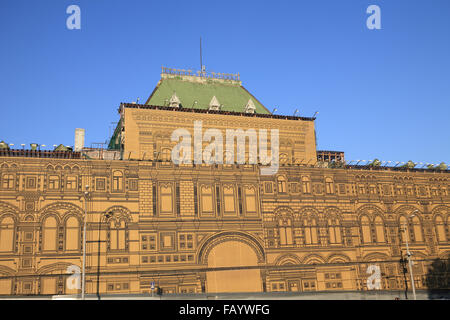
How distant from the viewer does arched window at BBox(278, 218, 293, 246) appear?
6400cm

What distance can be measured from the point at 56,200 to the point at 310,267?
35.8 m

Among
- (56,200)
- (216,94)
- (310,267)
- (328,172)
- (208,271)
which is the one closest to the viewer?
(56,200)

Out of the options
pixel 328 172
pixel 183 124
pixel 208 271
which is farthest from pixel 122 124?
pixel 328 172

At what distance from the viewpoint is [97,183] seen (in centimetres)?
5769

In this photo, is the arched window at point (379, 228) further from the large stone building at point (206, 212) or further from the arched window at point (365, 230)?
the arched window at point (365, 230)

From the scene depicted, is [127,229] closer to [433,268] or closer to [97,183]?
[97,183]

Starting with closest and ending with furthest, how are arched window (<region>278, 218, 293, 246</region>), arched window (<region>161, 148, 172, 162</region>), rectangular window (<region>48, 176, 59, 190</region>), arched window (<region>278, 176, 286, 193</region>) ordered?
rectangular window (<region>48, 176, 59, 190</region>), arched window (<region>278, 218, 293, 246</region>), arched window (<region>161, 148, 172, 162</region>), arched window (<region>278, 176, 286, 193</region>)

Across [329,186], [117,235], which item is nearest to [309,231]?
[329,186]

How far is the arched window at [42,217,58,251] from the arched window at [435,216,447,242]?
2356 inches

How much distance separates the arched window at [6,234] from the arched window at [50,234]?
3.60 meters

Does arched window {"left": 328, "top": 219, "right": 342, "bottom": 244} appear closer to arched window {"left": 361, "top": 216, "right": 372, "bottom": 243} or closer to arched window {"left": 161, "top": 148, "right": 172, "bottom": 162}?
arched window {"left": 361, "top": 216, "right": 372, "bottom": 243}

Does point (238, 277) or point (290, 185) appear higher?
point (290, 185)

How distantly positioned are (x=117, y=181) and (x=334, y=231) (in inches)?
1293

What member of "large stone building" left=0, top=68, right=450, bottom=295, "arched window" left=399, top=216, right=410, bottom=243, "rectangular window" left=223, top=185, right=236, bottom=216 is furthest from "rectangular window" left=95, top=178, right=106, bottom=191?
"arched window" left=399, top=216, right=410, bottom=243
